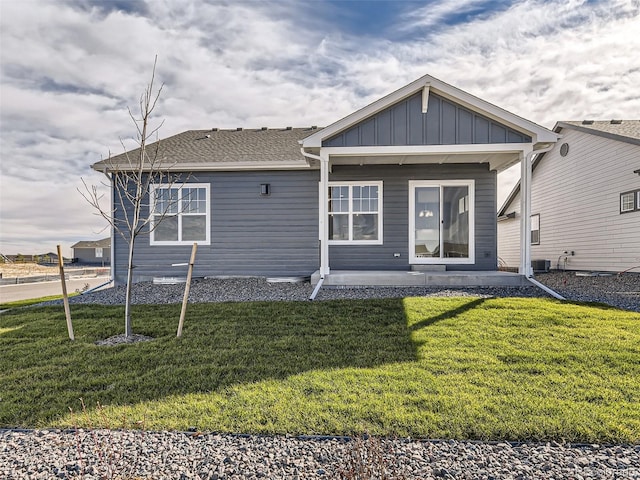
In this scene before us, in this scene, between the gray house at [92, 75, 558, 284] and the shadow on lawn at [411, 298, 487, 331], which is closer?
the shadow on lawn at [411, 298, 487, 331]

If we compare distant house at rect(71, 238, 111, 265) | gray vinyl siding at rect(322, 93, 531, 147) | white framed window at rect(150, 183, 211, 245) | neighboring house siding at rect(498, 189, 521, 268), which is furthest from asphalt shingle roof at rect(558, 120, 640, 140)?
distant house at rect(71, 238, 111, 265)

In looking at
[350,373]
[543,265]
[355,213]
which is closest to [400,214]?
[355,213]

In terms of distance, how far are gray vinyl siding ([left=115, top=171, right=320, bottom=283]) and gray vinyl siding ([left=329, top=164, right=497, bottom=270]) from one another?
83cm

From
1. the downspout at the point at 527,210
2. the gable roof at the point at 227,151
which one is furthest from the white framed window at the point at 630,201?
the gable roof at the point at 227,151

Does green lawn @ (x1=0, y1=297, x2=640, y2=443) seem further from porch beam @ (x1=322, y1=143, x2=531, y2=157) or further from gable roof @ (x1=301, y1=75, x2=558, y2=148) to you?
gable roof @ (x1=301, y1=75, x2=558, y2=148)

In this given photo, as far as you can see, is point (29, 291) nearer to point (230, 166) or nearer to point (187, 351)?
point (230, 166)

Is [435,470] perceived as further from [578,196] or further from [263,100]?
[578,196]

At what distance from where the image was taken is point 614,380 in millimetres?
3512

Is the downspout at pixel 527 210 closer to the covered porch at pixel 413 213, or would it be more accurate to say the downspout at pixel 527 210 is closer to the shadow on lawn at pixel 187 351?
the covered porch at pixel 413 213

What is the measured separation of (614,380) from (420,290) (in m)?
4.58

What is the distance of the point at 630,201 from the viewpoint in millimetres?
11344

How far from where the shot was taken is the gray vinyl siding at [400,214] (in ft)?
32.1

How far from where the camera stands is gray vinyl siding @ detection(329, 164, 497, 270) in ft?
32.1

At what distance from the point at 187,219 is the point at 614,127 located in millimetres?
14485
